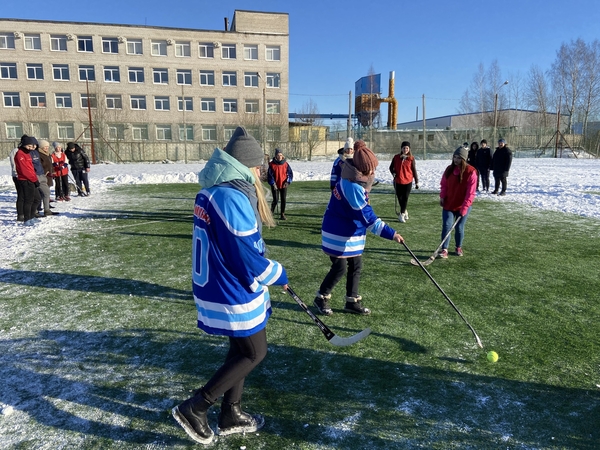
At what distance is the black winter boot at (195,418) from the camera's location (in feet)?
9.12

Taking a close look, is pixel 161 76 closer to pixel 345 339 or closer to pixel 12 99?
pixel 12 99

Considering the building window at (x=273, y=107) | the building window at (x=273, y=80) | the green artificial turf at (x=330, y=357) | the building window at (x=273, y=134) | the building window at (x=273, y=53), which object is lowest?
the green artificial turf at (x=330, y=357)

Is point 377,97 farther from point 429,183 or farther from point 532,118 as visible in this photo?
point 429,183

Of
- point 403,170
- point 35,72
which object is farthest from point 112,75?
point 403,170

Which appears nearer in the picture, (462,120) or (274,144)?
(274,144)

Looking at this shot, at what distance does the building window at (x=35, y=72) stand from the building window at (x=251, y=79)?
69.7 feet

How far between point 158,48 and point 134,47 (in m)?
2.47

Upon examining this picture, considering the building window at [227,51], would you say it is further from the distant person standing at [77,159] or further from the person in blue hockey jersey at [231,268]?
the person in blue hockey jersey at [231,268]

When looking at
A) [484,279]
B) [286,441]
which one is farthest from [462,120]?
[286,441]

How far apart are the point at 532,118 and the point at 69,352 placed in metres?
70.0

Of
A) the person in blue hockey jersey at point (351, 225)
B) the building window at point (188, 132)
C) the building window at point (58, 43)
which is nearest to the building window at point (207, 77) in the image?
the building window at point (188, 132)

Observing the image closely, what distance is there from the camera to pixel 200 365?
12.7 feet

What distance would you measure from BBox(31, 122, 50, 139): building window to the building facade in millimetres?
92

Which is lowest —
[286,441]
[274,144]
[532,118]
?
[286,441]
